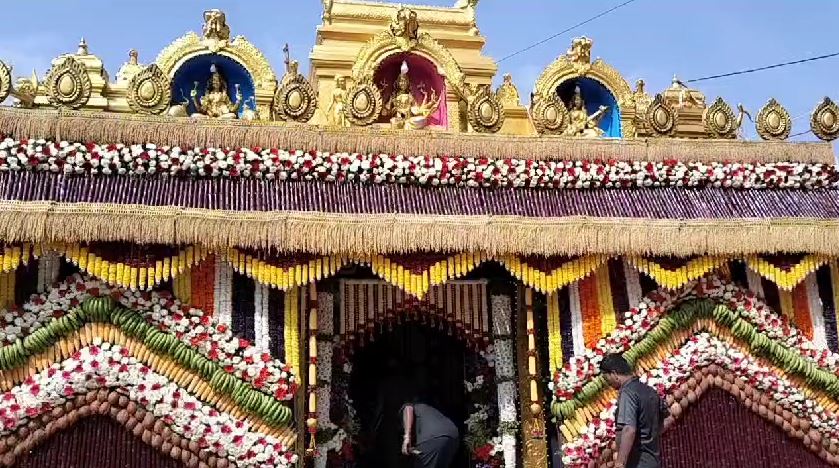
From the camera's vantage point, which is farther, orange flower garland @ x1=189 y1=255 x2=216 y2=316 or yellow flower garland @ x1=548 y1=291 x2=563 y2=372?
yellow flower garland @ x1=548 y1=291 x2=563 y2=372

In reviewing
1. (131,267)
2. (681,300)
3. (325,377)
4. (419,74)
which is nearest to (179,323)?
(131,267)

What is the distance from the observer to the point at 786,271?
696 centimetres

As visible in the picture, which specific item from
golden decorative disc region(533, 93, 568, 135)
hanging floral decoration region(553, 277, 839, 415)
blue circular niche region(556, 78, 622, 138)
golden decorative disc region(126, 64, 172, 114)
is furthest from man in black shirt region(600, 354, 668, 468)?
blue circular niche region(556, 78, 622, 138)

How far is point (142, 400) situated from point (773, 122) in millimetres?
6355

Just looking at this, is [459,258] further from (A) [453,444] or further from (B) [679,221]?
(B) [679,221]

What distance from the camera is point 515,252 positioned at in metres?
6.47

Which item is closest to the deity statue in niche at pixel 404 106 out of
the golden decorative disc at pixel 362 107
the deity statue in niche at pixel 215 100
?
the golden decorative disc at pixel 362 107

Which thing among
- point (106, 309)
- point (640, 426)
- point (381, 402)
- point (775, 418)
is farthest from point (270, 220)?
point (775, 418)

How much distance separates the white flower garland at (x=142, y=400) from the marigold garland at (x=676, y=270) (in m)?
3.32

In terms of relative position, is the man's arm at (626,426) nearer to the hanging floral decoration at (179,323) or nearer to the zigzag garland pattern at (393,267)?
the zigzag garland pattern at (393,267)

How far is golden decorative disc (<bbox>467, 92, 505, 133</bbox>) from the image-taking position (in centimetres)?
763

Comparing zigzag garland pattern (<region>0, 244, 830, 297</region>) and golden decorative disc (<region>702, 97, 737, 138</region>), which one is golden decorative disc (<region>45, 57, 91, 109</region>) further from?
golden decorative disc (<region>702, 97, 737, 138</region>)

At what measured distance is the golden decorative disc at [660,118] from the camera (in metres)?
7.87

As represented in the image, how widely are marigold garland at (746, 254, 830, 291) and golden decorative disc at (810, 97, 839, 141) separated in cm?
157
